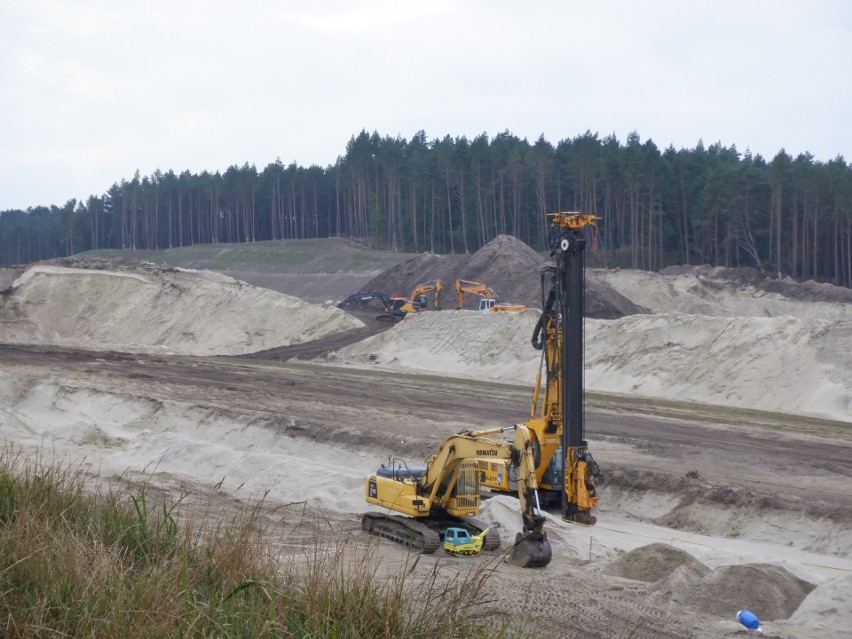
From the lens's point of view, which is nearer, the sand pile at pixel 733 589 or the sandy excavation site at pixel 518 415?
the sand pile at pixel 733 589

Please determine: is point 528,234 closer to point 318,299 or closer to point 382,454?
point 318,299

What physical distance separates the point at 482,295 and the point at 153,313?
22.4 meters

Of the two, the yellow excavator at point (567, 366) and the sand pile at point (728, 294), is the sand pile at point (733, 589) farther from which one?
the sand pile at point (728, 294)

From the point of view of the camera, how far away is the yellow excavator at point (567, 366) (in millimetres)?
14148

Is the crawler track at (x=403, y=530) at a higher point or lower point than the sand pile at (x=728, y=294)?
lower

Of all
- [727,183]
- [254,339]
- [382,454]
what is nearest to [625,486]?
[382,454]

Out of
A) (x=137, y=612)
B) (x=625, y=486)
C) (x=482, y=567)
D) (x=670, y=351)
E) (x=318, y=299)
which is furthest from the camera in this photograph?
(x=318, y=299)

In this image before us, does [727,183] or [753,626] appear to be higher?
[727,183]

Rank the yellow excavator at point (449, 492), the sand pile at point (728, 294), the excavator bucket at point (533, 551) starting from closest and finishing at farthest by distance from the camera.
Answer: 1. the excavator bucket at point (533, 551)
2. the yellow excavator at point (449, 492)
3. the sand pile at point (728, 294)

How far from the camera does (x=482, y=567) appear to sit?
19.7ft

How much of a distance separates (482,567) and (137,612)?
2.13m

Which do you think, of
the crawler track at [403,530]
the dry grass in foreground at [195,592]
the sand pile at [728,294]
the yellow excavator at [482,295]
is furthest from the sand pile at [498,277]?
the dry grass in foreground at [195,592]

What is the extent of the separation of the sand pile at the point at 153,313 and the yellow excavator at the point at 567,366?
36718mm

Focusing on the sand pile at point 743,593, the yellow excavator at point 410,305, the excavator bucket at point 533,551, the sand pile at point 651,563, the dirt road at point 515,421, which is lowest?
the dirt road at point 515,421
